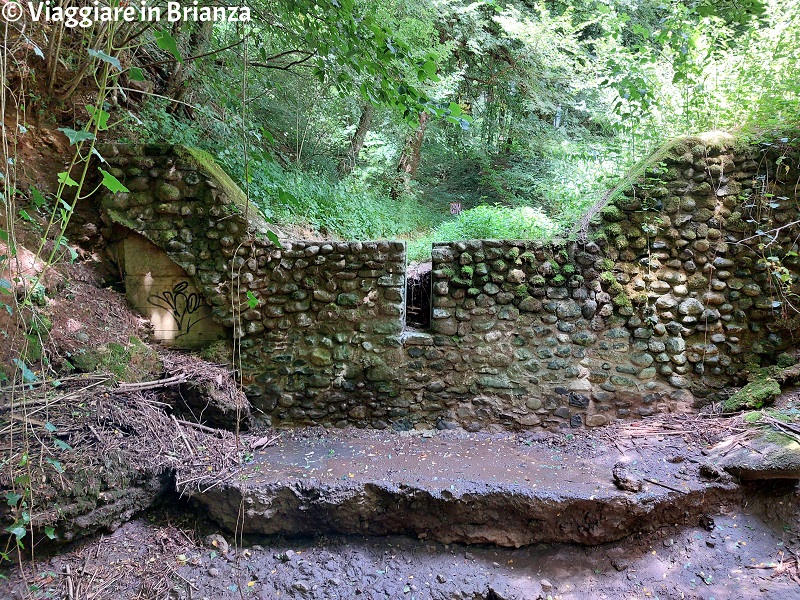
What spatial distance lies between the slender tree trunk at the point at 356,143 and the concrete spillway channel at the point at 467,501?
5.86 meters

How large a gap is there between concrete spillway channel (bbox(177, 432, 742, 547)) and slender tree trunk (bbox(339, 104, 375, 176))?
19.2 ft

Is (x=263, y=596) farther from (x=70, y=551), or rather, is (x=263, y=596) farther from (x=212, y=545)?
(x=70, y=551)

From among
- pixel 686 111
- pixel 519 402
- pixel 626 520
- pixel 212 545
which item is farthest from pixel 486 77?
pixel 212 545

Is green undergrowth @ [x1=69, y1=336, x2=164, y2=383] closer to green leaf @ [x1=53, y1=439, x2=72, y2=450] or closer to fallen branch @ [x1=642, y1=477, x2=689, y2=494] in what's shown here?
green leaf @ [x1=53, y1=439, x2=72, y2=450]

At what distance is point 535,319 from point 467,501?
5.97 ft

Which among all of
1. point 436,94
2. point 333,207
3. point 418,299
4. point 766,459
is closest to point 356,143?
point 436,94

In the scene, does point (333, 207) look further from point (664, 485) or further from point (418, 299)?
point (664, 485)

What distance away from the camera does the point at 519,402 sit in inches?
166

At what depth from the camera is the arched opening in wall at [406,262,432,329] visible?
4625 millimetres

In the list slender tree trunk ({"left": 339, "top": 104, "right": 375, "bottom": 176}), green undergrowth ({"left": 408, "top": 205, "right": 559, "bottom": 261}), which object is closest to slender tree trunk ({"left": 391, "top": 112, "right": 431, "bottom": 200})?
slender tree trunk ({"left": 339, "top": 104, "right": 375, "bottom": 176})

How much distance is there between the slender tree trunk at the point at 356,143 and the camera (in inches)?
313

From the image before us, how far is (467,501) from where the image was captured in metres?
3.18

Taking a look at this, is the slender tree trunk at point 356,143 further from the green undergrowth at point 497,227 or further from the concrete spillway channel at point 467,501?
the concrete spillway channel at point 467,501

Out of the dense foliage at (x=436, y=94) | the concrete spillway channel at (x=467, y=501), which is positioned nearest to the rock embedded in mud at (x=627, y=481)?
the concrete spillway channel at (x=467, y=501)
